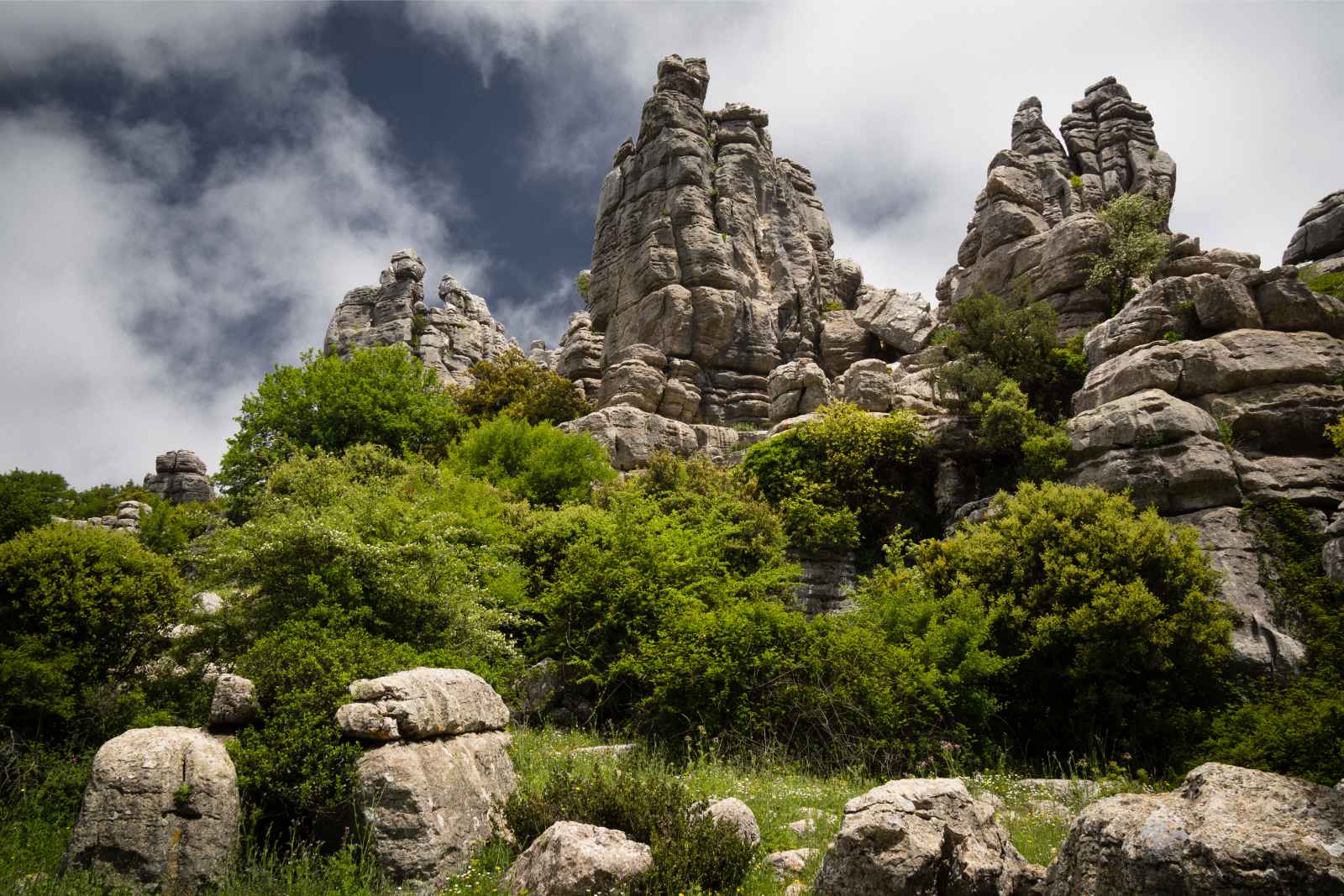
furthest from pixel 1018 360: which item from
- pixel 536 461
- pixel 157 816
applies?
pixel 157 816

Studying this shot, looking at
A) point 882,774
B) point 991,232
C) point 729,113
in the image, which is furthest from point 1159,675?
point 729,113

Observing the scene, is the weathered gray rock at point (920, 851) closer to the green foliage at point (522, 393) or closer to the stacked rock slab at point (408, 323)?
the green foliage at point (522, 393)

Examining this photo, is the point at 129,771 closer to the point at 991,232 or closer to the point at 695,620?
the point at 695,620

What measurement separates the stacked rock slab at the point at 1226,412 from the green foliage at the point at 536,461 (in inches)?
594

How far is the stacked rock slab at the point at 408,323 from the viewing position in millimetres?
65250

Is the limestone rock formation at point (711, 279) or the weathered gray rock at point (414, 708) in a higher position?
the limestone rock formation at point (711, 279)

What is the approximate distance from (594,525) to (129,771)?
1037 cm

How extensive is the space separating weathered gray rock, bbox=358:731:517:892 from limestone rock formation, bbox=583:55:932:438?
31.3 m

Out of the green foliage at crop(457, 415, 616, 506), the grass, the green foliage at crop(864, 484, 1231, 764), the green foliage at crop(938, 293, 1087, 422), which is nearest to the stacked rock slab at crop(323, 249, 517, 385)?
the green foliage at crop(457, 415, 616, 506)

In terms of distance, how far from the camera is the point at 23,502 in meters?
26.2

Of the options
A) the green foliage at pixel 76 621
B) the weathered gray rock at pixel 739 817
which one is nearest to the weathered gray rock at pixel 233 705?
the green foliage at pixel 76 621

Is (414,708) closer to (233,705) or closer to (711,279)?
(233,705)

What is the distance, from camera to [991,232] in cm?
3922

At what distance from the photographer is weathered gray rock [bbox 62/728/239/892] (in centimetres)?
639
